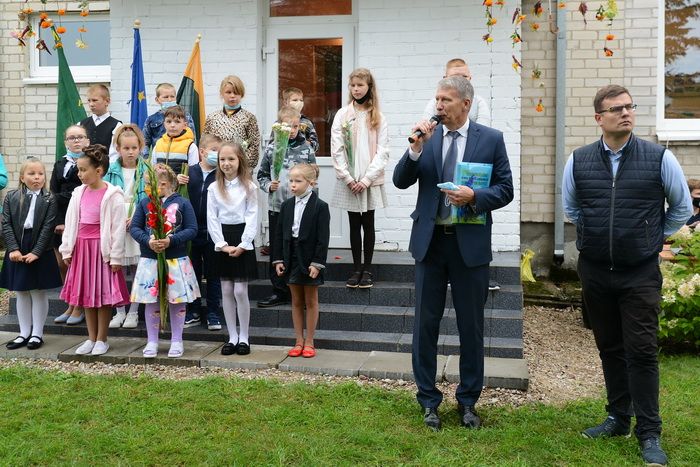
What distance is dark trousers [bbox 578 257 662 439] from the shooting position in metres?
3.76

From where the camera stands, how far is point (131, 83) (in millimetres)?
7836

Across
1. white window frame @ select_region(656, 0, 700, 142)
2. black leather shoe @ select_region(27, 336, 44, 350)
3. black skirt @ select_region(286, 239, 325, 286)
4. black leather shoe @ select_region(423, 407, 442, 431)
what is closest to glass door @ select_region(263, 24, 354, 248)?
black skirt @ select_region(286, 239, 325, 286)

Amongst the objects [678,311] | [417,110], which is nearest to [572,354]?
[678,311]

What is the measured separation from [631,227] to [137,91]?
218 inches

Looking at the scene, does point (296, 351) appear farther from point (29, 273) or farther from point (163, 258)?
point (29, 273)

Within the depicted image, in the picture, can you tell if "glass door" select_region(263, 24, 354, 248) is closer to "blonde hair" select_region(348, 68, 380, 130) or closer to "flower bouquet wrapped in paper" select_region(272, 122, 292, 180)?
"flower bouquet wrapped in paper" select_region(272, 122, 292, 180)

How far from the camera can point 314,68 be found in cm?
789

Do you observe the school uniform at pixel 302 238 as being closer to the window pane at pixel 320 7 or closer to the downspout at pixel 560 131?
the window pane at pixel 320 7

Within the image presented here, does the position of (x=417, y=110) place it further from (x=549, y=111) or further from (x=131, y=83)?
(x=131, y=83)

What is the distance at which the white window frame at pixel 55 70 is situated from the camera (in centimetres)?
1011

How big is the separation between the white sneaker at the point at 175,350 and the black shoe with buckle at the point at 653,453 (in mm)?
3377

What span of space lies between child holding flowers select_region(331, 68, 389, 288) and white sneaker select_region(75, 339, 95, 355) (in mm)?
2192

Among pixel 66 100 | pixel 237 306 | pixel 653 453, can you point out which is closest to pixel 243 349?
pixel 237 306

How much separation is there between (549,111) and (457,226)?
455 cm
